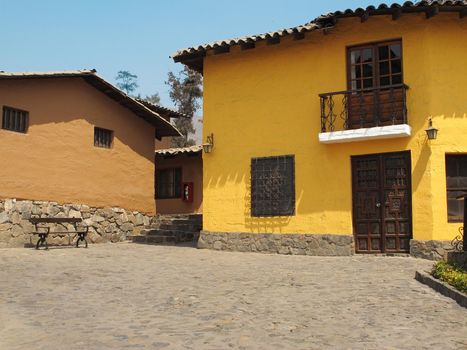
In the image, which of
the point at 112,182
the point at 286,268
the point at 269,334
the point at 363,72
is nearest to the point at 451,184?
the point at 363,72

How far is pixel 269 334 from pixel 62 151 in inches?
452

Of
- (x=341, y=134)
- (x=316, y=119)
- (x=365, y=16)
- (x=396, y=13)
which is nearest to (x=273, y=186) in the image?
(x=316, y=119)

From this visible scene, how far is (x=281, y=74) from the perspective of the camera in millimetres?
13695

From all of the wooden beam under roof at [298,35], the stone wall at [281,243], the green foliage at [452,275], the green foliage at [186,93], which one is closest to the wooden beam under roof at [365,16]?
the wooden beam under roof at [298,35]

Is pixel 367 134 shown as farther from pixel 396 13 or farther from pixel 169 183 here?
pixel 169 183

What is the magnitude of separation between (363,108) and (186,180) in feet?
30.2

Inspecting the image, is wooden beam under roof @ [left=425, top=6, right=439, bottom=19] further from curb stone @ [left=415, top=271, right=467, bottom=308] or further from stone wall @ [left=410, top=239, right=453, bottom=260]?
curb stone @ [left=415, top=271, right=467, bottom=308]

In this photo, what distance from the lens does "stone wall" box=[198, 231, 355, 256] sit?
41.0 feet

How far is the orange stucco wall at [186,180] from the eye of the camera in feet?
64.2

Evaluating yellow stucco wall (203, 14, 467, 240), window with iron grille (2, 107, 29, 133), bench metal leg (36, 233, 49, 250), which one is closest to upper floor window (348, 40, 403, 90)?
yellow stucco wall (203, 14, 467, 240)

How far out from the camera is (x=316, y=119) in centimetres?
1309

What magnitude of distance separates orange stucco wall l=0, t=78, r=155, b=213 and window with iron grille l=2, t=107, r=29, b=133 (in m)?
0.14

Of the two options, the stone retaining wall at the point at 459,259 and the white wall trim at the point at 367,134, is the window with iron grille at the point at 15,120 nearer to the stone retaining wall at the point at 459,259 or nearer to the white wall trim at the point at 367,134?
the white wall trim at the point at 367,134

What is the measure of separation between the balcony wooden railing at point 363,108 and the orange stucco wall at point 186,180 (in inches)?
306
